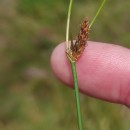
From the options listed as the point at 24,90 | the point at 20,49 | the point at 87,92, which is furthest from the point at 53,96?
the point at 87,92

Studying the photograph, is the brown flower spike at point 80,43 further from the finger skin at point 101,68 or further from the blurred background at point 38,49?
the blurred background at point 38,49

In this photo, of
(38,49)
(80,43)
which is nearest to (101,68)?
(80,43)

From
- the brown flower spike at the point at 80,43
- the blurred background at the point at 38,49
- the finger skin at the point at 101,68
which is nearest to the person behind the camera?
the brown flower spike at the point at 80,43

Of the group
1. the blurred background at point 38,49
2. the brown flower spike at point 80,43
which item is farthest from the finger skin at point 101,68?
the blurred background at point 38,49

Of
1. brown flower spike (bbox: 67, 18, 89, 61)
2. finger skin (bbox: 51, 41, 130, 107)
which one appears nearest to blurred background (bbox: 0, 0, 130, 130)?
finger skin (bbox: 51, 41, 130, 107)

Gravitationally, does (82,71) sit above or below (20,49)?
above

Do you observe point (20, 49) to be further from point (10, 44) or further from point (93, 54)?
point (93, 54)

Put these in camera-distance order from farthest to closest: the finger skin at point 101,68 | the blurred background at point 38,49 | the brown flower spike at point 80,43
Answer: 1. the blurred background at point 38,49
2. the finger skin at point 101,68
3. the brown flower spike at point 80,43

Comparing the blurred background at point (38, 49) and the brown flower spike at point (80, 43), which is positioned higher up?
the brown flower spike at point (80, 43)
